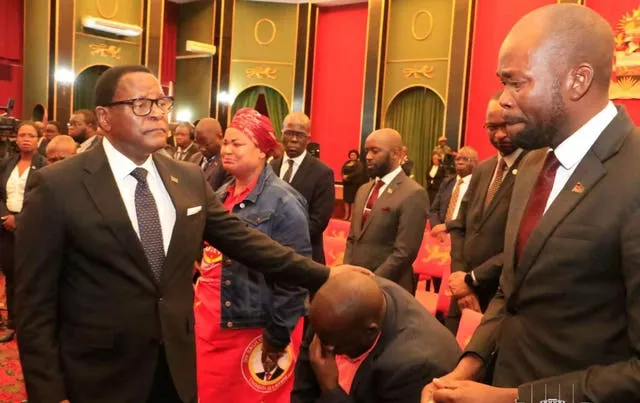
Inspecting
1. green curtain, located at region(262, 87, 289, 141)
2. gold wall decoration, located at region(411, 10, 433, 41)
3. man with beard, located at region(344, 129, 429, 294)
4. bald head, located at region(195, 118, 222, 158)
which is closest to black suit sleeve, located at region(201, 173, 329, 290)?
man with beard, located at region(344, 129, 429, 294)

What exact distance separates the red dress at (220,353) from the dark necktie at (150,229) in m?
0.85

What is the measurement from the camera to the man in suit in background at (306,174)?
4.65 m

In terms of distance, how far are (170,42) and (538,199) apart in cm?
1614

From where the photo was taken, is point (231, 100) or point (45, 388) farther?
point (231, 100)

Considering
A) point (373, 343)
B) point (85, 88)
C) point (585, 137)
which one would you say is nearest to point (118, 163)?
point (373, 343)

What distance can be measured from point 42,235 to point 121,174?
32 cm

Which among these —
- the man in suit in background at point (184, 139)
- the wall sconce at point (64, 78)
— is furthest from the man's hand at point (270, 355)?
the wall sconce at point (64, 78)

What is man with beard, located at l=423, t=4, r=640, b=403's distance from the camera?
4.06 feet

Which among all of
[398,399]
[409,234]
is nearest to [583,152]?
[398,399]

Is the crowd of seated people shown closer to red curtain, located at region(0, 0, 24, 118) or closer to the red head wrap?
the red head wrap

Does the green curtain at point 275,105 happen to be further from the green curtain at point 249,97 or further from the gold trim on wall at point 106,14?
the gold trim on wall at point 106,14

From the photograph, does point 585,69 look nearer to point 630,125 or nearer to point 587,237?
point 630,125

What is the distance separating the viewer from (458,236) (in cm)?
330

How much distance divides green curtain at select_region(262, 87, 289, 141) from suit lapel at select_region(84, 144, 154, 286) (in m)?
13.1
